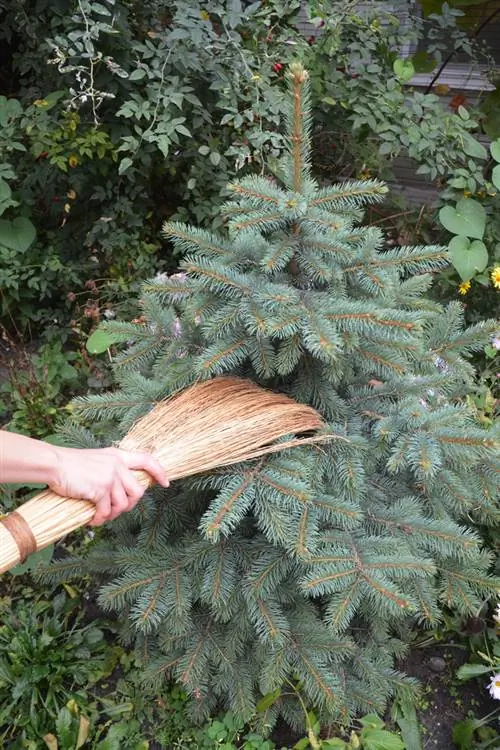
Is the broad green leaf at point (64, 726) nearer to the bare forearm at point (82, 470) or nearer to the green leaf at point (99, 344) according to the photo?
the bare forearm at point (82, 470)

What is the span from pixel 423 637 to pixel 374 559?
3.11 feet

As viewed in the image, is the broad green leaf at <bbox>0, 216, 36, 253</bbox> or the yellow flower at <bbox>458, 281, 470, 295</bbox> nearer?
the yellow flower at <bbox>458, 281, 470, 295</bbox>

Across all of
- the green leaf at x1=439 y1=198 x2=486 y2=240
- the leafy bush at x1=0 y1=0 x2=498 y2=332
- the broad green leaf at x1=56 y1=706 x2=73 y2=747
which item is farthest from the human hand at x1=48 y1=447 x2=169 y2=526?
the green leaf at x1=439 y1=198 x2=486 y2=240

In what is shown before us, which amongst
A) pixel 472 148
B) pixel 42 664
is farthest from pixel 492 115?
pixel 42 664

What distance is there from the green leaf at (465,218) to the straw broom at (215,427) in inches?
60.2

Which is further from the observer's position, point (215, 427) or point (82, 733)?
point (82, 733)

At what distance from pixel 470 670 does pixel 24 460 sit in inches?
63.1

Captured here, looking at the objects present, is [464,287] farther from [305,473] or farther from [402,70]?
[305,473]

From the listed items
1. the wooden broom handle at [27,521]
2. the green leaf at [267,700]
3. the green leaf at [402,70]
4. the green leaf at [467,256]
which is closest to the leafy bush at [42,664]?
the green leaf at [267,700]

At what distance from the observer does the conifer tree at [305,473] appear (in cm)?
126

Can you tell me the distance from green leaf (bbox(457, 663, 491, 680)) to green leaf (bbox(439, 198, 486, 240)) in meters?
1.77

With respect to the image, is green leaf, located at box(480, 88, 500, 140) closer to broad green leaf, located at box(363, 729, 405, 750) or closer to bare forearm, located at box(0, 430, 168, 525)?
bare forearm, located at box(0, 430, 168, 525)

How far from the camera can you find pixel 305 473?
132 centimetres

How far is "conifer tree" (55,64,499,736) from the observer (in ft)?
4.13
